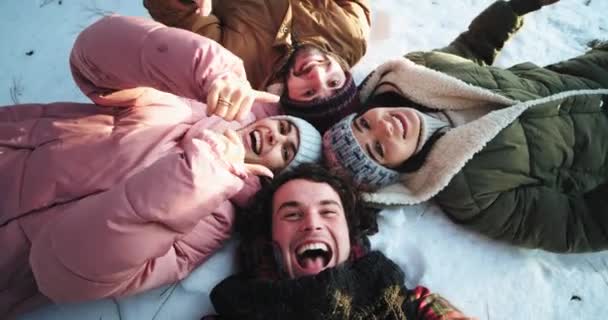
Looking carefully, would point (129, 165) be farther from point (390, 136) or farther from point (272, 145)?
point (390, 136)

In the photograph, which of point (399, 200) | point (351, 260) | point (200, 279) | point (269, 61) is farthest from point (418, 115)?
point (200, 279)

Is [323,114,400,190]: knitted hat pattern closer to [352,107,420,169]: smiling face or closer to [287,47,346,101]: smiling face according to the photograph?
[352,107,420,169]: smiling face

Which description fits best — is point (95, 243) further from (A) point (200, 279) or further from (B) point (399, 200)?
(B) point (399, 200)

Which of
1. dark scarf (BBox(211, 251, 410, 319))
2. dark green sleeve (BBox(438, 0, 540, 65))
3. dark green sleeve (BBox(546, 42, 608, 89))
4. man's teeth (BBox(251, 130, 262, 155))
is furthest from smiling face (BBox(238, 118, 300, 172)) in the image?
dark green sleeve (BBox(546, 42, 608, 89))

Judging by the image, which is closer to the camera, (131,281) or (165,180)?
(165,180)

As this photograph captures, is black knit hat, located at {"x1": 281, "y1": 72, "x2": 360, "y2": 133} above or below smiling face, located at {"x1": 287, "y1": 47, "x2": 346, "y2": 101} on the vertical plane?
below

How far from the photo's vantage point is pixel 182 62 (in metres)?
0.97

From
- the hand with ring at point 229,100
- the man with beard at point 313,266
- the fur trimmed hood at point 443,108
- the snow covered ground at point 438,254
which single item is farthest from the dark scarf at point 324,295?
the hand with ring at point 229,100

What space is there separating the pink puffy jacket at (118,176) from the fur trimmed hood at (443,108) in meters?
0.42

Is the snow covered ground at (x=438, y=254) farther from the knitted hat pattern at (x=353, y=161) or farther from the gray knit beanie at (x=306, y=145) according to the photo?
the gray knit beanie at (x=306, y=145)

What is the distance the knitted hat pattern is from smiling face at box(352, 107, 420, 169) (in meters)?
0.02

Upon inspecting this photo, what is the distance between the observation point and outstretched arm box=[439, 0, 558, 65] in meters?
1.43

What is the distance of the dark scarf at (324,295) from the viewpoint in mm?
877

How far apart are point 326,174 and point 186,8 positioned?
0.76 meters
